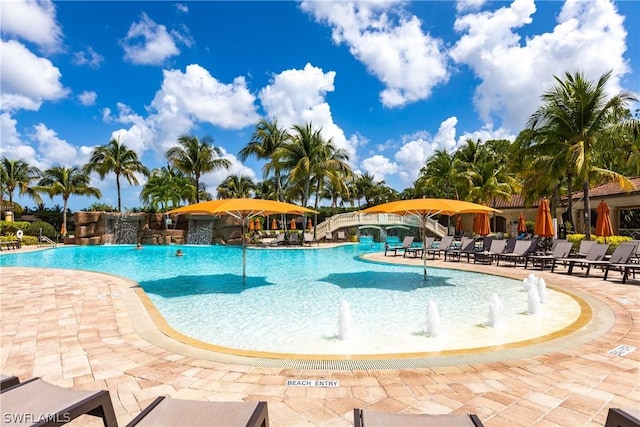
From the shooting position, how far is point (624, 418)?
2.15 m

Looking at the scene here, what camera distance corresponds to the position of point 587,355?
4.84 meters

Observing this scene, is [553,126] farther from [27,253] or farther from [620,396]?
[27,253]

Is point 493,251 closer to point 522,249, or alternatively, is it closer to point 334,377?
point 522,249

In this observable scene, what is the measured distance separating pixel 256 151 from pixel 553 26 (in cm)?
2445

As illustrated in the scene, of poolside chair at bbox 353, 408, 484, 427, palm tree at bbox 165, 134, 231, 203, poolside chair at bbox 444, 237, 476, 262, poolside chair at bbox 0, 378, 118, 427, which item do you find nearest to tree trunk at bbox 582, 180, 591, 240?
poolside chair at bbox 444, 237, 476, 262

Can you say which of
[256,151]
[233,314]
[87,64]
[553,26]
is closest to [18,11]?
[233,314]

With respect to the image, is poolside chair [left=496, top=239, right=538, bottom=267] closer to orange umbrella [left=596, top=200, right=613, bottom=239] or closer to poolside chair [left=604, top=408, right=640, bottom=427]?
orange umbrella [left=596, top=200, right=613, bottom=239]

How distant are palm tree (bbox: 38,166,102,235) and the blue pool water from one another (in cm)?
3307

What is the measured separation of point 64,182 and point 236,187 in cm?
2139

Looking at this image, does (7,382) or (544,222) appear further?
(544,222)

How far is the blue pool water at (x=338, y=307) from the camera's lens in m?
6.11

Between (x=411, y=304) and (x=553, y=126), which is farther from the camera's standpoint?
(x=553, y=126)

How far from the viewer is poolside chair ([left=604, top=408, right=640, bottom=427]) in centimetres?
210

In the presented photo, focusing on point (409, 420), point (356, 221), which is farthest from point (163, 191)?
point (409, 420)
